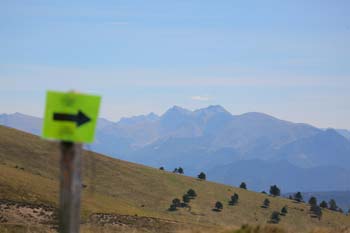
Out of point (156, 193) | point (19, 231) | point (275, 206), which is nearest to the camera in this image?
point (19, 231)

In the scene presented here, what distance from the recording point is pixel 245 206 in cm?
10356

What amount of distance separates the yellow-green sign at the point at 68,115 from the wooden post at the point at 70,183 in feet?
0.42

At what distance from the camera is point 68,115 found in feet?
18.7

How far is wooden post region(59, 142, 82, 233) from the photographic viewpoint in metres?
5.71

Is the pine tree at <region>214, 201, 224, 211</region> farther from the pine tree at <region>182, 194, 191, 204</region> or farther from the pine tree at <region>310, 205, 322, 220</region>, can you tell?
the pine tree at <region>310, 205, 322, 220</region>

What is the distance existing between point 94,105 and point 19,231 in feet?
61.3

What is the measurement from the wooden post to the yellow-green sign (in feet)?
0.42

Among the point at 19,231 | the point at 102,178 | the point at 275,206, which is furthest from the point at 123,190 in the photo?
the point at 19,231

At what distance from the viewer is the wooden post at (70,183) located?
225 inches

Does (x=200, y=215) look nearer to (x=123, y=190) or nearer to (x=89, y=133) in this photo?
(x=123, y=190)

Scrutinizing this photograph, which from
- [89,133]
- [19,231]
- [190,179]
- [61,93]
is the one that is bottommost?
[19,231]

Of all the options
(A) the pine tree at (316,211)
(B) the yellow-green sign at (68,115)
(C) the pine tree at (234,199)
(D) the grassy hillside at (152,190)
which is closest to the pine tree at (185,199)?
(D) the grassy hillside at (152,190)

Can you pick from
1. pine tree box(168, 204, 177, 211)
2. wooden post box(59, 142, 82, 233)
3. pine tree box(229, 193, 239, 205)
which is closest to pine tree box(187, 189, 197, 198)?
pine tree box(229, 193, 239, 205)

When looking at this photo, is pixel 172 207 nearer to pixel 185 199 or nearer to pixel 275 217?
pixel 185 199
